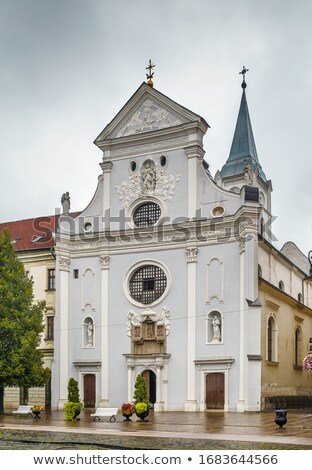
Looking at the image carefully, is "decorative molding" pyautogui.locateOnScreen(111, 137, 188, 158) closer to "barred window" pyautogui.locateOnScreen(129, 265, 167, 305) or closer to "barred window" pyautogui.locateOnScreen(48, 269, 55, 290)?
"barred window" pyautogui.locateOnScreen(129, 265, 167, 305)

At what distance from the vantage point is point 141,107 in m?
45.6

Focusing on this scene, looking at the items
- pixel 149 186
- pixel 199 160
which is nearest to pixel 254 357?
pixel 199 160

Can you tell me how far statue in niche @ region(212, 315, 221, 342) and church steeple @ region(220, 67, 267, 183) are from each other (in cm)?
1992

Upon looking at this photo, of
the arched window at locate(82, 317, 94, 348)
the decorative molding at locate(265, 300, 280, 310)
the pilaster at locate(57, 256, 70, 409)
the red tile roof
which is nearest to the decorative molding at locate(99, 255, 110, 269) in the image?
the pilaster at locate(57, 256, 70, 409)

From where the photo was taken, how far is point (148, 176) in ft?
146

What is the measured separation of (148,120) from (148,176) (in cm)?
389

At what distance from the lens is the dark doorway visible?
4353 centimetres

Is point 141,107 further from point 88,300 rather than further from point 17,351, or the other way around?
point 17,351

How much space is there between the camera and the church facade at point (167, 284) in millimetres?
39938

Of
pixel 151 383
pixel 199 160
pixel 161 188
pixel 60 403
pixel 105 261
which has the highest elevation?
pixel 199 160

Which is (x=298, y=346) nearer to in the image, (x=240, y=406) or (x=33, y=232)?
(x=240, y=406)

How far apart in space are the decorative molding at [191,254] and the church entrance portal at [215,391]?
7.15 meters

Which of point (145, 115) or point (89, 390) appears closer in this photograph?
point (89, 390)

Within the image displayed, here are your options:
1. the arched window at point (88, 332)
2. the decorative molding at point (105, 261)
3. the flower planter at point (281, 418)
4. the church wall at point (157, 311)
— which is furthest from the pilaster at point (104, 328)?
the flower planter at point (281, 418)
